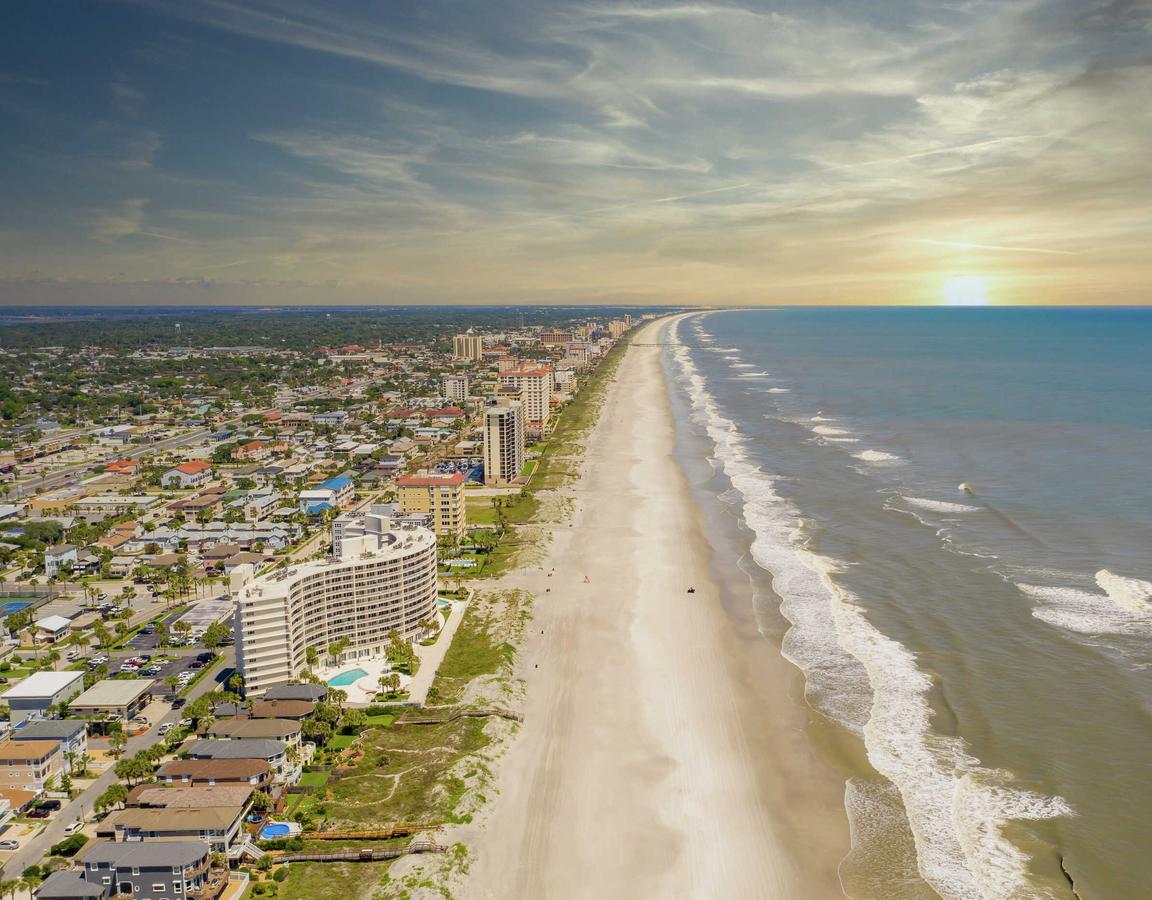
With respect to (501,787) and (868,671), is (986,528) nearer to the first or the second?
(868,671)

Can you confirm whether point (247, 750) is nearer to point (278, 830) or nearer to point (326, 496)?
point (278, 830)

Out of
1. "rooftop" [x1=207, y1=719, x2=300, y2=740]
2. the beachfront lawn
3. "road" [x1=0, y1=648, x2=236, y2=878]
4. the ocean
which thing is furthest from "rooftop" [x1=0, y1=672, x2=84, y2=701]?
the ocean

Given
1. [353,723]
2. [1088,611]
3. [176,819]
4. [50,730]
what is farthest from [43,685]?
[1088,611]

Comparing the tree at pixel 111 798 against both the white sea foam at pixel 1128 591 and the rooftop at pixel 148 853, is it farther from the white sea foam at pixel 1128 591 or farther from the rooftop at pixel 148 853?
the white sea foam at pixel 1128 591

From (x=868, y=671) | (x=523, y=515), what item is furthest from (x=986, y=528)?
Answer: (x=523, y=515)

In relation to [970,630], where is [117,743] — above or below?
below

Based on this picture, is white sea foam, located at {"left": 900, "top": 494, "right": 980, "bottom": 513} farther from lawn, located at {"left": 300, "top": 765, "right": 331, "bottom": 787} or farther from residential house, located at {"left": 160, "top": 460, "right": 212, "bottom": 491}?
residential house, located at {"left": 160, "top": 460, "right": 212, "bottom": 491}

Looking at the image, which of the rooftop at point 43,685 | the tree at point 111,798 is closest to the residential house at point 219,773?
the tree at point 111,798
